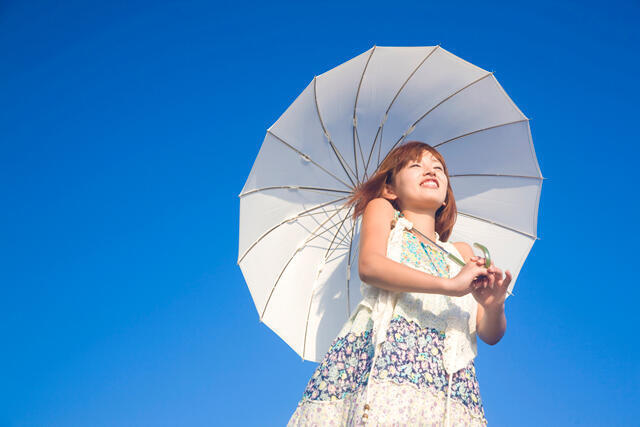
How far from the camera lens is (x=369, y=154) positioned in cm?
437

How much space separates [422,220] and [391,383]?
1.30 m

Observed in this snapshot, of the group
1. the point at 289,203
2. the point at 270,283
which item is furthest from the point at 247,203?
the point at 270,283

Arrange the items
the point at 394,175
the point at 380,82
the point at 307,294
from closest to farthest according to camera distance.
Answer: the point at 394,175
the point at 380,82
the point at 307,294

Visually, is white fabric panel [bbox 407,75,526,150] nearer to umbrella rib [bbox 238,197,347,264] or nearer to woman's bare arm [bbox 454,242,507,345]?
umbrella rib [bbox 238,197,347,264]

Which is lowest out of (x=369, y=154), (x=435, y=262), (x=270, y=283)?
(x=435, y=262)

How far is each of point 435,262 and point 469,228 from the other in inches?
48.4

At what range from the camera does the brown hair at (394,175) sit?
148 inches

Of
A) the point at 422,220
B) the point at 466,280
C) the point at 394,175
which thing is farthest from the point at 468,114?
the point at 466,280

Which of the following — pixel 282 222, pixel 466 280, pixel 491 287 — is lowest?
pixel 466 280

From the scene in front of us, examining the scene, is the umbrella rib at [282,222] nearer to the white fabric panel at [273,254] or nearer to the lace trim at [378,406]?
the white fabric panel at [273,254]

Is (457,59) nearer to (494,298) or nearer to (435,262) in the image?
(435,262)

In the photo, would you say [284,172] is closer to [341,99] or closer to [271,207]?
[271,207]

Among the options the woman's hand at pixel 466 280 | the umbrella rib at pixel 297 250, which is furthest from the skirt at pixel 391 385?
the umbrella rib at pixel 297 250

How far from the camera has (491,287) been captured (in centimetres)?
285
